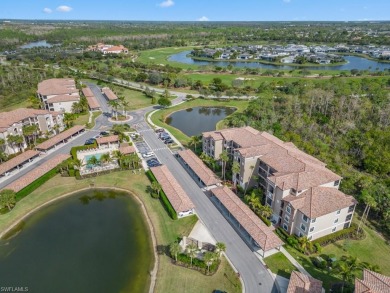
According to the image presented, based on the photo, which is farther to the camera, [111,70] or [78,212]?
[111,70]

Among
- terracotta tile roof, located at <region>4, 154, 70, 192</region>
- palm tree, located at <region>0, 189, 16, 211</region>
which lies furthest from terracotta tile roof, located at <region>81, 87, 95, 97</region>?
palm tree, located at <region>0, 189, 16, 211</region>

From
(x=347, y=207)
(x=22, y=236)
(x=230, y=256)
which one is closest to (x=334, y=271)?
(x=347, y=207)

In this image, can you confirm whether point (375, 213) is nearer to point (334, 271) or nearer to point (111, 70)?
point (334, 271)

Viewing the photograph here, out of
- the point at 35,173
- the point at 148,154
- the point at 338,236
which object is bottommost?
the point at 338,236

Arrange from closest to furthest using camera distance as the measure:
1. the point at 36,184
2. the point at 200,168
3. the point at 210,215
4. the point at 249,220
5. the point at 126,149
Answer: the point at 249,220 → the point at 210,215 → the point at 36,184 → the point at 200,168 → the point at 126,149

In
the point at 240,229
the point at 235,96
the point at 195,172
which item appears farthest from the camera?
the point at 235,96

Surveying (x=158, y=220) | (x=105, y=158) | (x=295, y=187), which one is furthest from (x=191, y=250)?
(x=105, y=158)

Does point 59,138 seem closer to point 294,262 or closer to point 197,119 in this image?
point 197,119
